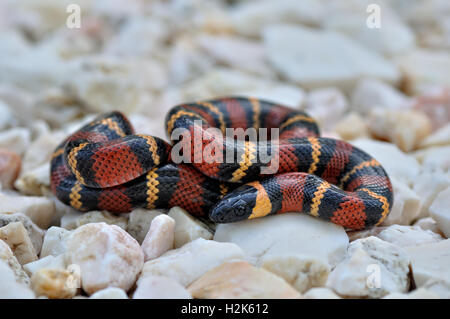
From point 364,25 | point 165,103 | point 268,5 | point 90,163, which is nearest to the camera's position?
point 90,163

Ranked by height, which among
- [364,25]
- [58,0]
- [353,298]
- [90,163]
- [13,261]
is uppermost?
[58,0]

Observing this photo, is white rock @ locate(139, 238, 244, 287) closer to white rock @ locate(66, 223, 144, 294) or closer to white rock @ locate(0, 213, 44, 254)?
white rock @ locate(66, 223, 144, 294)

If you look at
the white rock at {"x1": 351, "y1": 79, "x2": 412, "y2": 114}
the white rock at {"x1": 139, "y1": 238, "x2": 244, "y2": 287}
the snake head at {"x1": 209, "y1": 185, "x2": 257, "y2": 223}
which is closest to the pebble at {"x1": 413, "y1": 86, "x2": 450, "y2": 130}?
the white rock at {"x1": 351, "y1": 79, "x2": 412, "y2": 114}

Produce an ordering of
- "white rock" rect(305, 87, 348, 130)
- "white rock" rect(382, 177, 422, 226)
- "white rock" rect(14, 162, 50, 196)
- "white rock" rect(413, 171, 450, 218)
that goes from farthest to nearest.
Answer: "white rock" rect(305, 87, 348, 130)
"white rock" rect(14, 162, 50, 196)
"white rock" rect(413, 171, 450, 218)
"white rock" rect(382, 177, 422, 226)

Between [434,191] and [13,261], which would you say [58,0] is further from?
[434,191]

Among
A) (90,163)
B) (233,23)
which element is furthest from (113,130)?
(233,23)

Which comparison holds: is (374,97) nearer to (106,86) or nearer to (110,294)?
(106,86)

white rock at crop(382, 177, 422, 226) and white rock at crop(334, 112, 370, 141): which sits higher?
white rock at crop(334, 112, 370, 141)

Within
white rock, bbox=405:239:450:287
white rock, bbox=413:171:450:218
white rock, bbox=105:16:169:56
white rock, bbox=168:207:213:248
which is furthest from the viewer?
white rock, bbox=105:16:169:56

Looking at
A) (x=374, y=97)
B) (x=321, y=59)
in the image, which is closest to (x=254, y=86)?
(x=321, y=59)
